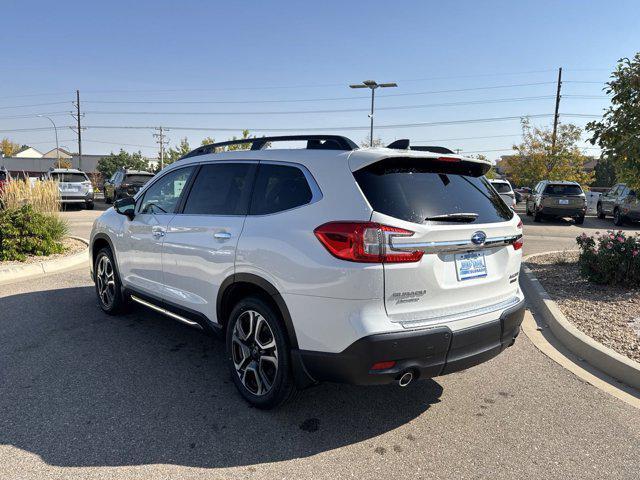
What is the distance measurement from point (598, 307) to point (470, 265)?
3558mm

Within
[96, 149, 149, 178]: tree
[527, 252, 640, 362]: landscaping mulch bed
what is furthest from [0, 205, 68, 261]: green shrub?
[96, 149, 149, 178]: tree

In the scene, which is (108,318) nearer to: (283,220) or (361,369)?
(283,220)

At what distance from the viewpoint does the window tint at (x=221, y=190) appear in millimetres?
3686

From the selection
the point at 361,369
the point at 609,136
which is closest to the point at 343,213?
the point at 361,369

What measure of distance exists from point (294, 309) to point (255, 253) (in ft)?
1.69

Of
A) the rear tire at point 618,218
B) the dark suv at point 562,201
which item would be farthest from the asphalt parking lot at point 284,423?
the rear tire at point 618,218

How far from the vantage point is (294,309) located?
3021 millimetres

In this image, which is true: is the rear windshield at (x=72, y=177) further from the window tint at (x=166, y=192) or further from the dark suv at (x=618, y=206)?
the dark suv at (x=618, y=206)

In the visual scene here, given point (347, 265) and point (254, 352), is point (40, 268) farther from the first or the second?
point (347, 265)

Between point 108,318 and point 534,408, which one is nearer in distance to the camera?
point 534,408

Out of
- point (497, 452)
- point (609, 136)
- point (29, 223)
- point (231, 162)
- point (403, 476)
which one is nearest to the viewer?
point (403, 476)

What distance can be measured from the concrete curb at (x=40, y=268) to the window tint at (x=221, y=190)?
488cm

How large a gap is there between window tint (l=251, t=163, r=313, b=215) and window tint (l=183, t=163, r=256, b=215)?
0.37ft

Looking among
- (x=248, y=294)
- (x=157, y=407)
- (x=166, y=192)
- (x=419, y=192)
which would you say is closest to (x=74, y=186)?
(x=166, y=192)
